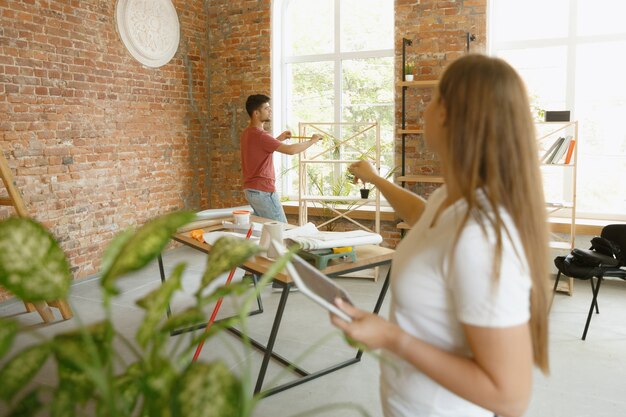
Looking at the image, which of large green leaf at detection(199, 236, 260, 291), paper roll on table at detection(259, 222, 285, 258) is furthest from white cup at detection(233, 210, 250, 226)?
large green leaf at detection(199, 236, 260, 291)

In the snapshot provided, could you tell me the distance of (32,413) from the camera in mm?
712

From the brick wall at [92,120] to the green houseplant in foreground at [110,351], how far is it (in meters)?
4.41

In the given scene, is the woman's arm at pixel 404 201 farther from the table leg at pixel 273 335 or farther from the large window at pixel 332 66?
the large window at pixel 332 66

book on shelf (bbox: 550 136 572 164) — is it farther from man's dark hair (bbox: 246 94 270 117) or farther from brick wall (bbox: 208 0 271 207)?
brick wall (bbox: 208 0 271 207)

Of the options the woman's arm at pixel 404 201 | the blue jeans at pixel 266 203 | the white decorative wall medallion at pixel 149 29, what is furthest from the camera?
the white decorative wall medallion at pixel 149 29

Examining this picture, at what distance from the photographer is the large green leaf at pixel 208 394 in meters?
0.59

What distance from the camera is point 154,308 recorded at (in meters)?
0.67

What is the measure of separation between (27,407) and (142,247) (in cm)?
26

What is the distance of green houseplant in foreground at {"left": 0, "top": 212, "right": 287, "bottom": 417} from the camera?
0.61m

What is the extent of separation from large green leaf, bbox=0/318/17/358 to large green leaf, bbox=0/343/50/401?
42 millimetres

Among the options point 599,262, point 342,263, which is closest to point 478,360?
point 342,263

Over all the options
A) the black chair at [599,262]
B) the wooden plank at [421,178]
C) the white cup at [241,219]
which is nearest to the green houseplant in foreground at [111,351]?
the white cup at [241,219]

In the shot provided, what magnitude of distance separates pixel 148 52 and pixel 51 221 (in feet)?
6.87

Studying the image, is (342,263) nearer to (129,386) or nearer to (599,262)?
(129,386)
